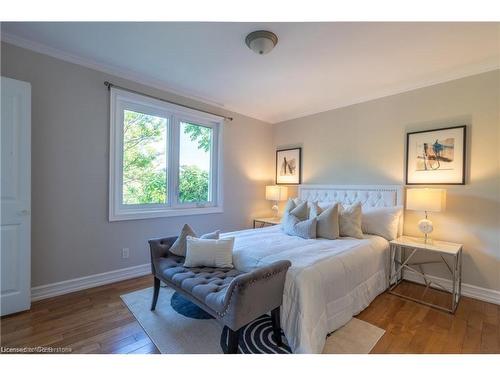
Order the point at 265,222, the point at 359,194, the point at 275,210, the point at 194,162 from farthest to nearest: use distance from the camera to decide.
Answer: the point at 275,210 < the point at 265,222 < the point at 194,162 < the point at 359,194

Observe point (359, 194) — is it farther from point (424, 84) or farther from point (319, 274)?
point (319, 274)

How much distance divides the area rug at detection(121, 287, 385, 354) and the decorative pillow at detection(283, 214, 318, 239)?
3.11 ft

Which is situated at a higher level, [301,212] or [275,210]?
[301,212]

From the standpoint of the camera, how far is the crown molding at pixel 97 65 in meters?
2.17

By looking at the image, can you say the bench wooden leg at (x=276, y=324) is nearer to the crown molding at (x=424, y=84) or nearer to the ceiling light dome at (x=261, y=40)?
the ceiling light dome at (x=261, y=40)

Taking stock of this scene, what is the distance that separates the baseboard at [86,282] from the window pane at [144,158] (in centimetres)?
87

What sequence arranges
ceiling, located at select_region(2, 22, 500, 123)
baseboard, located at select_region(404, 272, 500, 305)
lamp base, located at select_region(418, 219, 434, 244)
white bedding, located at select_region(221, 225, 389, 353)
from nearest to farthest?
white bedding, located at select_region(221, 225, 389, 353) → ceiling, located at select_region(2, 22, 500, 123) → baseboard, located at select_region(404, 272, 500, 305) → lamp base, located at select_region(418, 219, 434, 244)

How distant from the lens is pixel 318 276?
176 centimetres

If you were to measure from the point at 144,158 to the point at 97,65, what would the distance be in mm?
1139

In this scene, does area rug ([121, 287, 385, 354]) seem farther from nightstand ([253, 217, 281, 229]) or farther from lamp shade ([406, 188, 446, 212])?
nightstand ([253, 217, 281, 229])

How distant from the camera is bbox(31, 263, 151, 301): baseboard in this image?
2.34 m

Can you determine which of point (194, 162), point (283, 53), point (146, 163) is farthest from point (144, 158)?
point (283, 53)

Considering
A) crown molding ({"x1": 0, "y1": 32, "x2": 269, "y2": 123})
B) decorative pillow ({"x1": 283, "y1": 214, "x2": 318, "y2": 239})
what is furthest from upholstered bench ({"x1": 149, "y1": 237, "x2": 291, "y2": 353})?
crown molding ({"x1": 0, "y1": 32, "x2": 269, "y2": 123})
